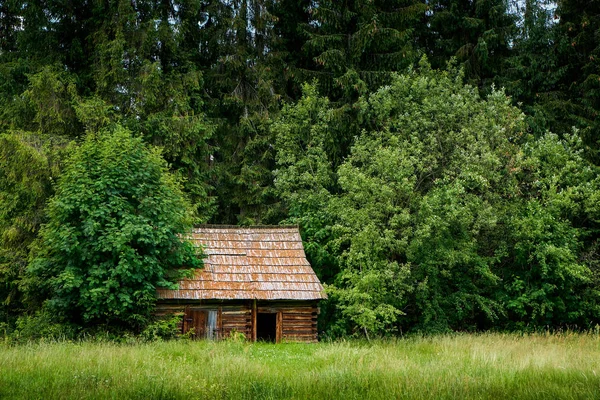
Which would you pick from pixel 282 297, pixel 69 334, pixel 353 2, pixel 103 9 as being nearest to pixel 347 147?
pixel 353 2

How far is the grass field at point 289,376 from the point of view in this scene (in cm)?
914

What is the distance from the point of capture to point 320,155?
1014 inches

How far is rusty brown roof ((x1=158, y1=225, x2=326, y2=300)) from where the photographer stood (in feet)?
63.0

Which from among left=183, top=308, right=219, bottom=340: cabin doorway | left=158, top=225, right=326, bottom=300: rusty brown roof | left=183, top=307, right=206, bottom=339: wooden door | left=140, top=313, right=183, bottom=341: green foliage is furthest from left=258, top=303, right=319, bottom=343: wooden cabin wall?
left=140, top=313, right=183, bottom=341: green foliage

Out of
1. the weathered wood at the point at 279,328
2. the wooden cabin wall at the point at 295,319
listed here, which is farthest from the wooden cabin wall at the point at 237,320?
the weathered wood at the point at 279,328

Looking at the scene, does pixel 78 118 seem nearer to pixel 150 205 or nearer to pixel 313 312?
pixel 150 205

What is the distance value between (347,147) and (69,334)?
50.8 ft

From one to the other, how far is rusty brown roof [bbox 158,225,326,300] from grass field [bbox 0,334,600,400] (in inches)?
242

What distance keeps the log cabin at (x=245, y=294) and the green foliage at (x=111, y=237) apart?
3.29 feet

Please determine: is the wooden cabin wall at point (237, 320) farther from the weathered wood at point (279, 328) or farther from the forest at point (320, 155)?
the forest at point (320, 155)

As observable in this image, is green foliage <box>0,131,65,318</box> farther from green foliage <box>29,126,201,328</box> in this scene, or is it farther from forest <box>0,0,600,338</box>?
green foliage <box>29,126,201,328</box>

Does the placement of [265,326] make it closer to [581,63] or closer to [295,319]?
[295,319]

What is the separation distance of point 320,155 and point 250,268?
747 centimetres

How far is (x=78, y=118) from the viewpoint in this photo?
23562mm
